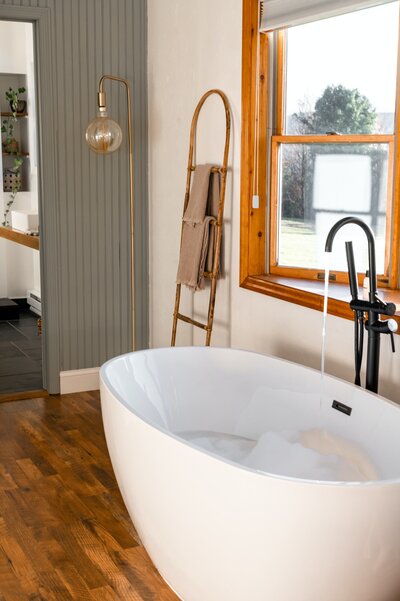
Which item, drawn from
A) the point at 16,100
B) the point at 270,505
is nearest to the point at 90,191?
the point at 16,100

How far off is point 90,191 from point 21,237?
1.28 meters

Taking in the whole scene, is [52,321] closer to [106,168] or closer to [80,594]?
[106,168]

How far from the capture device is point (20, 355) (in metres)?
5.79

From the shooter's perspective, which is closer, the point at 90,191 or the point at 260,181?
the point at 260,181

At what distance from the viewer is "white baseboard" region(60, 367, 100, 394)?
Result: 4.99 meters

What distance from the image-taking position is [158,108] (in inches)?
192

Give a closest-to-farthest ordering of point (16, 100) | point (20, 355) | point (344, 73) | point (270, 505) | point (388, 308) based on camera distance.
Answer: point (270, 505), point (388, 308), point (344, 73), point (20, 355), point (16, 100)

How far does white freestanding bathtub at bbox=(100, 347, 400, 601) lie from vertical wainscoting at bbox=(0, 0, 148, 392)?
158 centimetres

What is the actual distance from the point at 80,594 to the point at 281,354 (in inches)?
63.2

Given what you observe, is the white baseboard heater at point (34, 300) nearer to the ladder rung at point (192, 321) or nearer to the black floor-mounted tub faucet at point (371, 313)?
the ladder rung at point (192, 321)

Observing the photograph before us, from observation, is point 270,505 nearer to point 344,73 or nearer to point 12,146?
point 344,73

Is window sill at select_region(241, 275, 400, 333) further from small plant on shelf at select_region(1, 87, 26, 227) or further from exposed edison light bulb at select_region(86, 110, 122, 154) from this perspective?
small plant on shelf at select_region(1, 87, 26, 227)

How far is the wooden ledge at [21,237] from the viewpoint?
5666 mm

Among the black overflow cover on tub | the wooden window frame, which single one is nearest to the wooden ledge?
the wooden window frame
